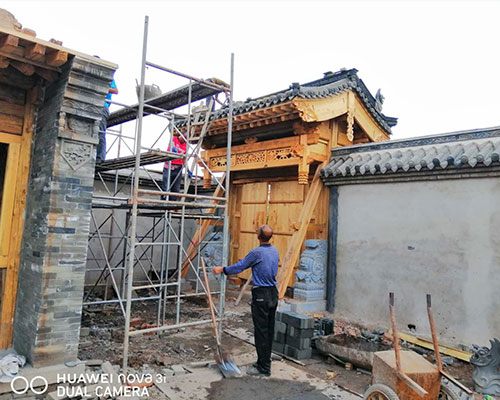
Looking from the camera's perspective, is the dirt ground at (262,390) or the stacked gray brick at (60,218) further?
the dirt ground at (262,390)

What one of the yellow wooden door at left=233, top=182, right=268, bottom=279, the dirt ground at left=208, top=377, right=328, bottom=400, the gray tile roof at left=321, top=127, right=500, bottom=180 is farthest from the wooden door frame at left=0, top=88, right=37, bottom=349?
the yellow wooden door at left=233, top=182, right=268, bottom=279

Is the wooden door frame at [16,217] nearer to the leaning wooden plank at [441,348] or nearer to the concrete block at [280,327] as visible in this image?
the concrete block at [280,327]

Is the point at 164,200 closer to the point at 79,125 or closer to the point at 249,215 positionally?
the point at 79,125

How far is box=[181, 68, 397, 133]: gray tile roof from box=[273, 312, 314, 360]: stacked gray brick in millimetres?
3796

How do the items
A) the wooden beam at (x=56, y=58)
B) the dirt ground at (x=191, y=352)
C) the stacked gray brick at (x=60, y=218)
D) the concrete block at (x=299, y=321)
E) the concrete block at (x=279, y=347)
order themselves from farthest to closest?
the concrete block at (x=279, y=347)
the concrete block at (x=299, y=321)
the dirt ground at (x=191, y=352)
the stacked gray brick at (x=60, y=218)
the wooden beam at (x=56, y=58)

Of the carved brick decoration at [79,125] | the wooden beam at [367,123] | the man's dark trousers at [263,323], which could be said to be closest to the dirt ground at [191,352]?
the man's dark trousers at [263,323]

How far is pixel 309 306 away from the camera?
7730 mm

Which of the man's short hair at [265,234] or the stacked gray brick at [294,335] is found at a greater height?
the man's short hair at [265,234]

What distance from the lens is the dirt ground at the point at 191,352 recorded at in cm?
443

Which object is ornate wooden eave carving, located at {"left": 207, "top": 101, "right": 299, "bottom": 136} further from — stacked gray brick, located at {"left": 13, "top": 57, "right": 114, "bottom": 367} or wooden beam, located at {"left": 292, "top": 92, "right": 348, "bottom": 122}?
stacked gray brick, located at {"left": 13, "top": 57, "right": 114, "bottom": 367}

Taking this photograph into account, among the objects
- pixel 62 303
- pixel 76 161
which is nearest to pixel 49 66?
pixel 76 161

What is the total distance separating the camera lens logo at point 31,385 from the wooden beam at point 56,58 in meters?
3.14

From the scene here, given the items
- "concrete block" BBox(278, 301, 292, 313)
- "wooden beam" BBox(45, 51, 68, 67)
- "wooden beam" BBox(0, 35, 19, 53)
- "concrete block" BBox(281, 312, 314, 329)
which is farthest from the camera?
"concrete block" BBox(278, 301, 292, 313)

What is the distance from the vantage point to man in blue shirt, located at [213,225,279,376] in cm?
475
